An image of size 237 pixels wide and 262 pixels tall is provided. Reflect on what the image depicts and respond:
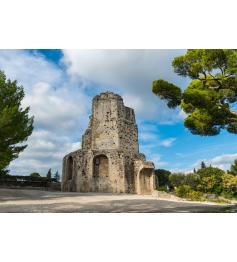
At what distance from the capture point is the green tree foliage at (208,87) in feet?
27.6

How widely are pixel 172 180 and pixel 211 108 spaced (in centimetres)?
2825

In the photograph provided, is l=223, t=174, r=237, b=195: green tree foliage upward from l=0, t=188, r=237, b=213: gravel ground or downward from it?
upward

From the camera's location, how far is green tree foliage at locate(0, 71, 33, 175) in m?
9.79

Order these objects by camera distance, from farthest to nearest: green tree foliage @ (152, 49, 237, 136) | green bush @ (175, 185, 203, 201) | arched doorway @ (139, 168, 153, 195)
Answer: arched doorway @ (139, 168, 153, 195) → green bush @ (175, 185, 203, 201) → green tree foliage @ (152, 49, 237, 136)

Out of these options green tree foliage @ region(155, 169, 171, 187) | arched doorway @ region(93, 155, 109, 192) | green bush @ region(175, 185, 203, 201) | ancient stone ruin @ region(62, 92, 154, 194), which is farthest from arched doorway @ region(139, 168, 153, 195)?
green tree foliage @ region(155, 169, 171, 187)

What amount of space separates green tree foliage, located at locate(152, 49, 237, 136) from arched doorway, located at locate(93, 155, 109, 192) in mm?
10645

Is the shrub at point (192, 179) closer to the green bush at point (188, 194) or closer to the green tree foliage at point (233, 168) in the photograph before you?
the green tree foliage at point (233, 168)

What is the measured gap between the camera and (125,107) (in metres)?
22.0

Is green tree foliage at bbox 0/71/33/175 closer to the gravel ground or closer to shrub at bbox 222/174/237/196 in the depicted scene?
the gravel ground

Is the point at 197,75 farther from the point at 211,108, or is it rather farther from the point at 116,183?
the point at 116,183

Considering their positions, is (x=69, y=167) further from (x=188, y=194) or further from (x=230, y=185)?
(x=230, y=185)

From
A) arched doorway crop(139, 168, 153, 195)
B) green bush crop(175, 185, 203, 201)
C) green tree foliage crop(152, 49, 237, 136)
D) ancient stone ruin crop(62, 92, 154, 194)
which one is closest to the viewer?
green tree foliage crop(152, 49, 237, 136)

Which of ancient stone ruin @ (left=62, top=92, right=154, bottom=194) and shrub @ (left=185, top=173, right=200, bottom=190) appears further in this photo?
shrub @ (left=185, top=173, right=200, bottom=190)

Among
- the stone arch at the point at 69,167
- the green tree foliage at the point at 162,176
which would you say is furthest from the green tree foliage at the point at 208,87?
the green tree foliage at the point at 162,176
